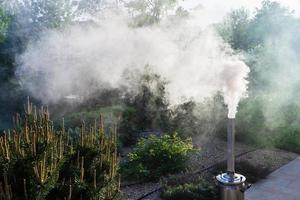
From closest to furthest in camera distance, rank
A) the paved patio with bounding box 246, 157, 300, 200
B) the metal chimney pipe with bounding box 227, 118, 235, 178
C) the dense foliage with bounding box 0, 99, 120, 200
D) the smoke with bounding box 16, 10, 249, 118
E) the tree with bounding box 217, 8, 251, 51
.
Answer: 1. the dense foliage with bounding box 0, 99, 120, 200
2. the metal chimney pipe with bounding box 227, 118, 235, 178
3. the paved patio with bounding box 246, 157, 300, 200
4. the smoke with bounding box 16, 10, 249, 118
5. the tree with bounding box 217, 8, 251, 51

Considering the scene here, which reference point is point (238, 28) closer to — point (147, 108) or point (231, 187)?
point (147, 108)

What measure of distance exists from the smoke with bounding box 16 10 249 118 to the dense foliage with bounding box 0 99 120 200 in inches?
218

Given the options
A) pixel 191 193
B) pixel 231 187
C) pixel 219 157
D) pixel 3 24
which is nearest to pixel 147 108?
pixel 219 157

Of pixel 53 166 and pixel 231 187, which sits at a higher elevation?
pixel 53 166

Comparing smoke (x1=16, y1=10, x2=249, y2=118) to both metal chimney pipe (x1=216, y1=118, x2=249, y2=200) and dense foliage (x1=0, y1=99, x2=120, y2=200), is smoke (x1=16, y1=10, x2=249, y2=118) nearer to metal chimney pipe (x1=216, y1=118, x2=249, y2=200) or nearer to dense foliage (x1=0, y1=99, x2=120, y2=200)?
metal chimney pipe (x1=216, y1=118, x2=249, y2=200)

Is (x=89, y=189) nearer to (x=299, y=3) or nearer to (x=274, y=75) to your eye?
(x=274, y=75)

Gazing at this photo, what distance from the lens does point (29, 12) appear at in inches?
611

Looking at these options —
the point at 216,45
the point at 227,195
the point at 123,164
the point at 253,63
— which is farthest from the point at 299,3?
the point at 227,195

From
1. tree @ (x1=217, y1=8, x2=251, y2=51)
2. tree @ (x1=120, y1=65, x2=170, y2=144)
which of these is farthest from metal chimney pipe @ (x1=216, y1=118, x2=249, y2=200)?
tree @ (x1=217, y1=8, x2=251, y2=51)

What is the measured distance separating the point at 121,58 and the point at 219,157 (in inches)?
147

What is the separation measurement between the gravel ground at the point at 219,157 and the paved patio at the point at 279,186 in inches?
13.3

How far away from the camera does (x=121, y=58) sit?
10.2m

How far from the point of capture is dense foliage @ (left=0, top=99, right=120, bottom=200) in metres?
3.86

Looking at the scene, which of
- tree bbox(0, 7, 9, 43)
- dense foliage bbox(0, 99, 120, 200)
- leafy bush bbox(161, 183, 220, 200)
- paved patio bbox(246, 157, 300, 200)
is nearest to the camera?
dense foliage bbox(0, 99, 120, 200)
